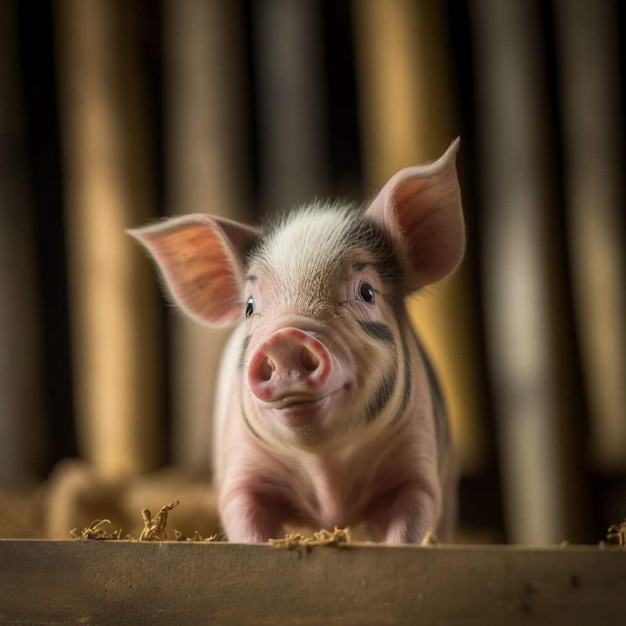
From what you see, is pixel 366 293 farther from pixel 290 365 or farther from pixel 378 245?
pixel 290 365

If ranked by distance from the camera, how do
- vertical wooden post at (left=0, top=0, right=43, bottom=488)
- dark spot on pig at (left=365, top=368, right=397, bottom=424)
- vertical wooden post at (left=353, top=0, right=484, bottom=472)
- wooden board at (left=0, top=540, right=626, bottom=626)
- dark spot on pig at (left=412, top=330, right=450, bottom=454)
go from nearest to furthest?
1. wooden board at (left=0, top=540, right=626, bottom=626)
2. dark spot on pig at (left=365, top=368, right=397, bottom=424)
3. dark spot on pig at (left=412, top=330, right=450, bottom=454)
4. vertical wooden post at (left=353, top=0, right=484, bottom=472)
5. vertical wooden post at (left=0, top=0, right=43, bottom=488)

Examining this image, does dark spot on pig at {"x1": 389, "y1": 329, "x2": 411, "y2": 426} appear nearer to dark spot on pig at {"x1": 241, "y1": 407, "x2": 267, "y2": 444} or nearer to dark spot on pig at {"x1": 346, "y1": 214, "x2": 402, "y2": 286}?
A: dark spot on pig at {"x1": 346, "y1": 214, "x2": 402, "y2": 286}

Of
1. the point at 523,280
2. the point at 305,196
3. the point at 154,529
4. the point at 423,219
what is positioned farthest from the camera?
the point at 305,196

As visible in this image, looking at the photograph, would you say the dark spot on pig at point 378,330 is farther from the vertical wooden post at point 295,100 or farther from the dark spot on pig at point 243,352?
the vertical wooden post at point 295,100

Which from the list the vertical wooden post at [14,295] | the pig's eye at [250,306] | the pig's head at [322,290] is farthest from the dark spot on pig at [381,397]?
the vertical wooden post at [14,295]

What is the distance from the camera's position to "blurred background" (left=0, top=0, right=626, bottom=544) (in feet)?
9.68

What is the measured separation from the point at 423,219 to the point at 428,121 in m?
1.50

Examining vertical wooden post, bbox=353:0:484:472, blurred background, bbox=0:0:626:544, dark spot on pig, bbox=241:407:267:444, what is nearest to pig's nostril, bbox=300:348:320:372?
dark spot on pig, bbox=241:407:267:444

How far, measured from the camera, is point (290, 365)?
1193mm

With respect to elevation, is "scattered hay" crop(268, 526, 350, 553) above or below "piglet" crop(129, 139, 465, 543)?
below

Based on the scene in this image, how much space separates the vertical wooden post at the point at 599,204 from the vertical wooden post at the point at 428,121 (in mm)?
383

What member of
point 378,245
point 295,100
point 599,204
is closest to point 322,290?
point 378,245

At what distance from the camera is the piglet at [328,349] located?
1253mm

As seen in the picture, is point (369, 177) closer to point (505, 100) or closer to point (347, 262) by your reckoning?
point (505, 100)
